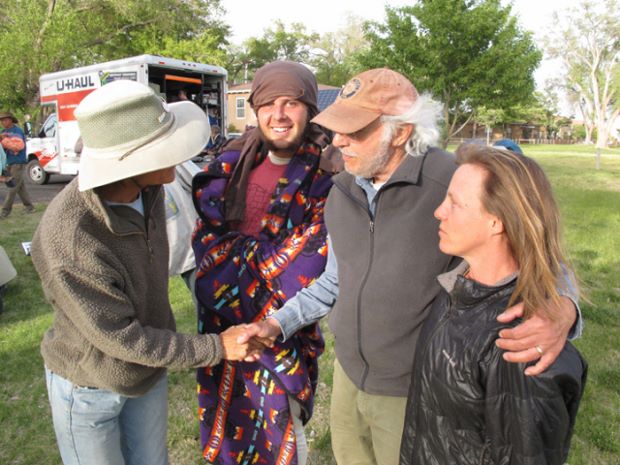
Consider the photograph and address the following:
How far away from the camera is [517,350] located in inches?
52.2

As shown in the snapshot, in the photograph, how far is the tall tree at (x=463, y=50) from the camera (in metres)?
14.3

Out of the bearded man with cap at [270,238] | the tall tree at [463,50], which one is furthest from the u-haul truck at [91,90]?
the bearded man with cap at [270,238]

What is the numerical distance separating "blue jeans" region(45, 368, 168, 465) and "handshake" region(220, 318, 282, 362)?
431 millimetres

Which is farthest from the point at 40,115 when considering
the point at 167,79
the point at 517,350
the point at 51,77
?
the point at 517,350

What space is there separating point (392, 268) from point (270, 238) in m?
0.68

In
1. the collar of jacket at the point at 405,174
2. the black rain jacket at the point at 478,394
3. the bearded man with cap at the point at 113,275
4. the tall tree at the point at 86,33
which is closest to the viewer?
the black rain jacket at the point at 478,394

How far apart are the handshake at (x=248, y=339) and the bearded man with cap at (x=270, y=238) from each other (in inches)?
8.4

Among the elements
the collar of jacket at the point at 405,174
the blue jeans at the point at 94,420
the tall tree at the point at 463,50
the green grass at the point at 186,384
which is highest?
the tall tree at the point at 463,50

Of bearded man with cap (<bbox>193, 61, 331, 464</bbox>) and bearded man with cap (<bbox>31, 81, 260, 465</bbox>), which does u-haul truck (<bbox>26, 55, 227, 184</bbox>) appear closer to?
bearded man with cap (<bbox>193, 61, 331, 464</bbox>)

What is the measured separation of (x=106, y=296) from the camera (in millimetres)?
1585

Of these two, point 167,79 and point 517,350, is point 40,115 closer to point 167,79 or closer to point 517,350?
point 167,79

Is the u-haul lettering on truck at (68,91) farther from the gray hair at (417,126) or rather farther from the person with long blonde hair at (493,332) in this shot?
the person with long blonde hair at (493,332)

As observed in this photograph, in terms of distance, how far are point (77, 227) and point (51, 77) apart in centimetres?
1427

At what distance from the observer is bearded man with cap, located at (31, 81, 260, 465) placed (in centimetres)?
155
